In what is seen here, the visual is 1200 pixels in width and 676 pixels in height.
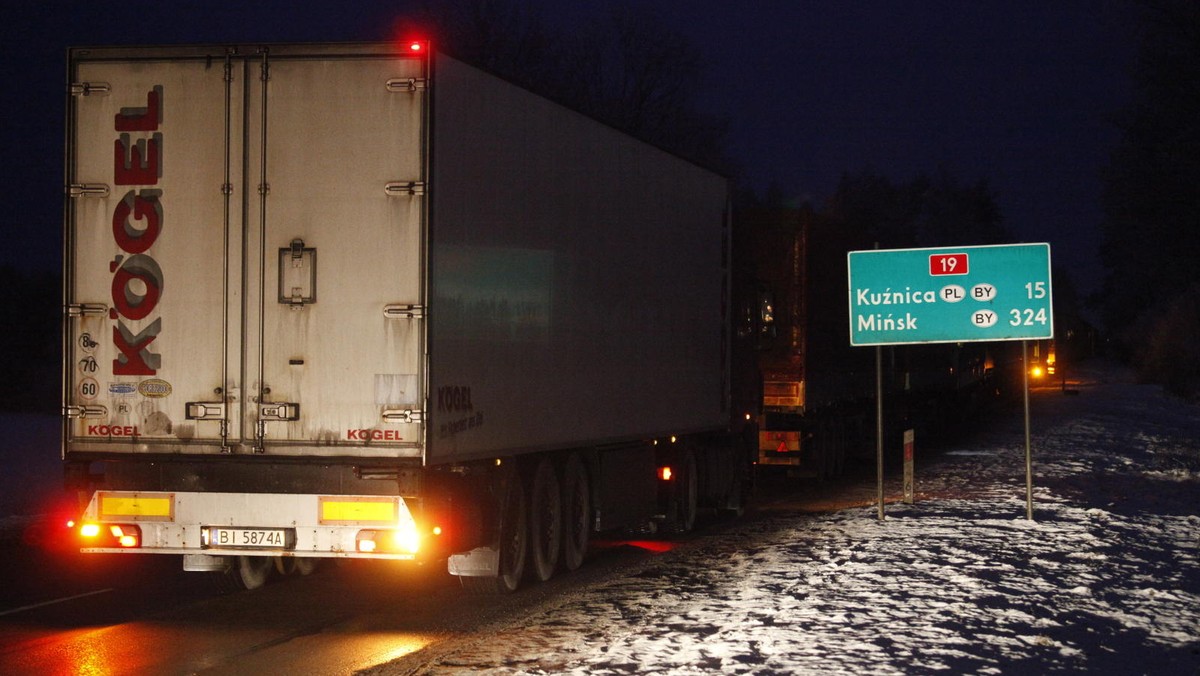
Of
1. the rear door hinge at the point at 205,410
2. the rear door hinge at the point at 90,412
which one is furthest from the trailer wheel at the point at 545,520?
the rear door hinge at the point at 90,412

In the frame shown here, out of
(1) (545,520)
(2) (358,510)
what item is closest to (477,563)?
(1) (545,520)

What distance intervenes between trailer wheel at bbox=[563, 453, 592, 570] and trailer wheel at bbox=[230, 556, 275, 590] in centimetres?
245

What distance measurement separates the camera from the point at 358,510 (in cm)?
1023

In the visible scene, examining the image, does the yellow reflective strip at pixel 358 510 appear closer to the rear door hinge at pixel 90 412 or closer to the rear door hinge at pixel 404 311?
the rear door hinge at pixel 404 311

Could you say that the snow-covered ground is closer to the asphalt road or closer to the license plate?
the asphalt road

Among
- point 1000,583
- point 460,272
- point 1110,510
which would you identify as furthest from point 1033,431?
point 460,272

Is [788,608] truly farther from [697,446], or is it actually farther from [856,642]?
[697,446]

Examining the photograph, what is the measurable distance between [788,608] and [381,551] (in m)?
2.69

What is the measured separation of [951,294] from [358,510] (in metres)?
8.52

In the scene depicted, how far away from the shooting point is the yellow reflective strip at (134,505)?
10469mm

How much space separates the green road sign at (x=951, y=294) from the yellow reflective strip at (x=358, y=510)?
7904 mm

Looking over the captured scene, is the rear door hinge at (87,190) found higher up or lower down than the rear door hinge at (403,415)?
higher up

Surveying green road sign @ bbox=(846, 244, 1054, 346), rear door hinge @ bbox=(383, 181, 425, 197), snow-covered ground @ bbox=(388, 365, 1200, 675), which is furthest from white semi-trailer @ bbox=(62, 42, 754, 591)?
green road sign @ bbox=(846, 244, 1054, 346)

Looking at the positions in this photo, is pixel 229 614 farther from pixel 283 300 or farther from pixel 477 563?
pixel 283 300
